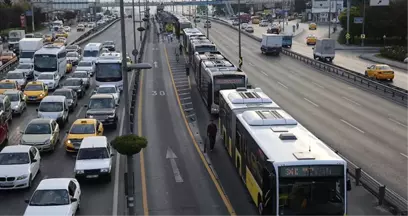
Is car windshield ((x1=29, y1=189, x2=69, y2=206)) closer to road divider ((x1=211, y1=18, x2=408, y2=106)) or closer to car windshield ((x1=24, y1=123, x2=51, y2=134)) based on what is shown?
car windshield ((x1=24, y1=123, x2=51, y2=134))

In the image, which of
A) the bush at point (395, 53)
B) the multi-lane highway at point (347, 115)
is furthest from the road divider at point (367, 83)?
the bush at point (395, 53)

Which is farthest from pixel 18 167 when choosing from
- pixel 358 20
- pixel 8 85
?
pixel 358 20

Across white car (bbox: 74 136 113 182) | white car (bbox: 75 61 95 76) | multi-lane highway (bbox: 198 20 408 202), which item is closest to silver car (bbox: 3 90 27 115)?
white car (bbox: 74 136 113 182)

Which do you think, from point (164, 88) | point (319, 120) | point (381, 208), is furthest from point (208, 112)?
point (381, 208)

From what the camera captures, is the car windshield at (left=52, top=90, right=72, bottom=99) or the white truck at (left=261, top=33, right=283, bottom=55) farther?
the white truck at (left=261, top=33, right=283, bottom=55)

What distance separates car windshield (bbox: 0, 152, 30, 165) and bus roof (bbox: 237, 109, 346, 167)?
27.7ft

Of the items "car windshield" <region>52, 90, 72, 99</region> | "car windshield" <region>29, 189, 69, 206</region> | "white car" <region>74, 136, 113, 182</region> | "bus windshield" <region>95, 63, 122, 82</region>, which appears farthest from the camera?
"bus windshield" <region>95, 63, 122, 82</region>

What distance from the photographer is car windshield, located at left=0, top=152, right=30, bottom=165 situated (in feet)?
74.4

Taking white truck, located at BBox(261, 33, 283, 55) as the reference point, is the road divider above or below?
below

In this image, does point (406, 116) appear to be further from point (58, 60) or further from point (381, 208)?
point (58, 60)

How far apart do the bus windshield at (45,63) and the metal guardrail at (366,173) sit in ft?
82.3

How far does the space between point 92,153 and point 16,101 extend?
16018mm

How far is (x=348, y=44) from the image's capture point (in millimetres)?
90625

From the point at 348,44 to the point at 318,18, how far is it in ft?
223
